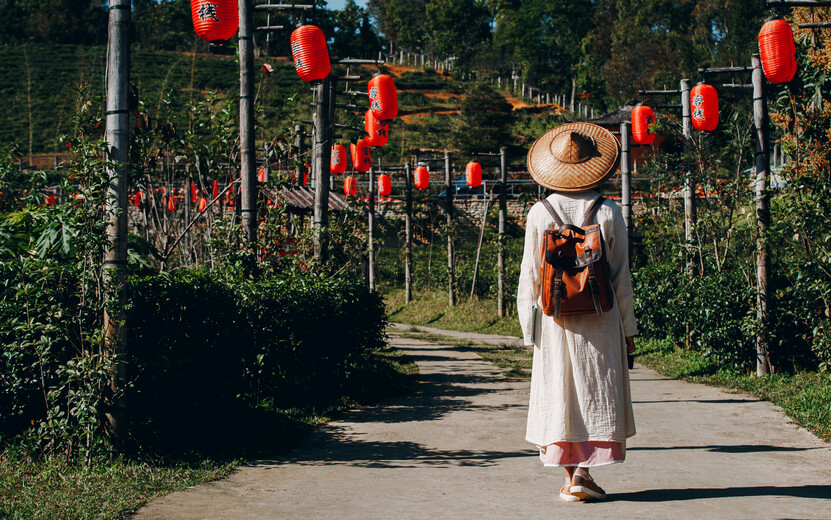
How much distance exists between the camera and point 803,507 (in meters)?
3.90

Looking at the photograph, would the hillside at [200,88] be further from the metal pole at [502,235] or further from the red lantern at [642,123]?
the red lantern at [642,123]

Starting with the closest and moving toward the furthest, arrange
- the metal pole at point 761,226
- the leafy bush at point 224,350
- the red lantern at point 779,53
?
the leafy bush at point 224,350 → the red lantern at point 779,53 → the metal pole at point 761,226

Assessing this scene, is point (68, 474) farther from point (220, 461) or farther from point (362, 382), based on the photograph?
point (362, 382)

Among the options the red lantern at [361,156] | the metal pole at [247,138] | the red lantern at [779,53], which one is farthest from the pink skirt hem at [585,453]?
the red lantern at [361,156]

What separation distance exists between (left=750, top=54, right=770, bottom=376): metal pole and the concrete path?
54.7 inches

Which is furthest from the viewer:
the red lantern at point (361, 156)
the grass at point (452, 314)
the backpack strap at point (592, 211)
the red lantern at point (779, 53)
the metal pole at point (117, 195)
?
the grass at point (452, 314)

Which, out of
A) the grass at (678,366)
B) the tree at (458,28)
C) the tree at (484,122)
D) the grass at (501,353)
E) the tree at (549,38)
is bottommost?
the grass at (501,353)

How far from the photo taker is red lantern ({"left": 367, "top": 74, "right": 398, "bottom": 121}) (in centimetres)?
1171

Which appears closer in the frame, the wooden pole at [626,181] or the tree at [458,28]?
the wooden pole at [626,181]

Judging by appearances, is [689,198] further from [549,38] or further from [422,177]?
[549,38]

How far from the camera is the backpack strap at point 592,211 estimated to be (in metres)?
4.32

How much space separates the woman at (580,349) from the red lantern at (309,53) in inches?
213

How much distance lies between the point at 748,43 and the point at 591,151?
141ft

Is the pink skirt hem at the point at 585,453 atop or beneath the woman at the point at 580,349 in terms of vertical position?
beneath
